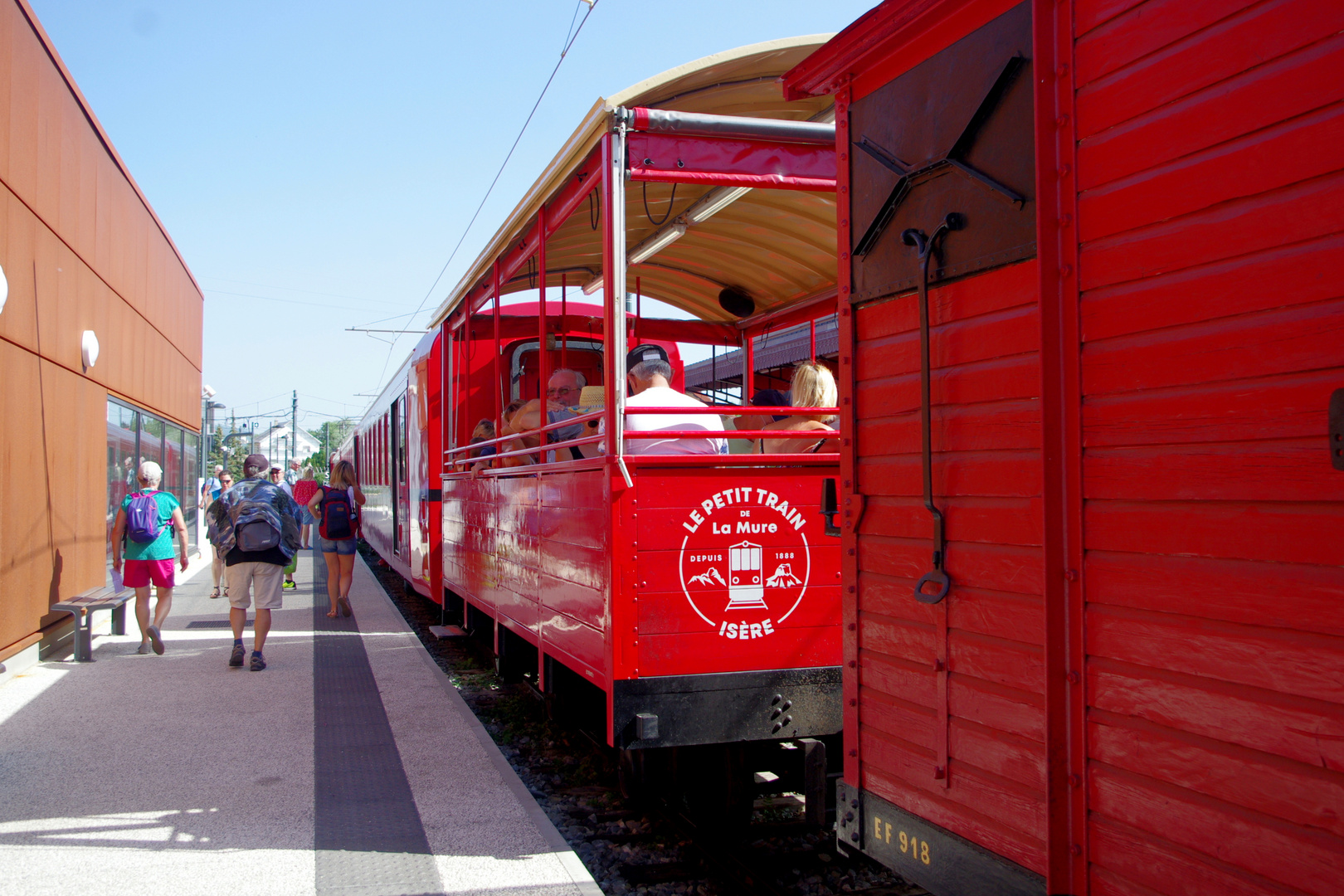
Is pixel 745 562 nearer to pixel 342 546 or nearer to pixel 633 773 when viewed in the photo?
pixel 633 773

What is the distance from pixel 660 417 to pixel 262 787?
265cm

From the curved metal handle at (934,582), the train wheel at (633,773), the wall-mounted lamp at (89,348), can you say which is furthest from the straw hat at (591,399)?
the wall-mounted lamp at (89,348)

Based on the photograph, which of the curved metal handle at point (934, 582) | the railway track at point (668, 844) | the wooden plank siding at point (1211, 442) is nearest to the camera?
the wooden plank siding at point (1211, 442)

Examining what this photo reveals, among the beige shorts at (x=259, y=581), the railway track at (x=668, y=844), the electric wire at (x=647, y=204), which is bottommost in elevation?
the railway track at (x=668, y=844)

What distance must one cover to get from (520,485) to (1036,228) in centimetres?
380

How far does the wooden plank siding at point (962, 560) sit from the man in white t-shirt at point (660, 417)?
1.36 metres

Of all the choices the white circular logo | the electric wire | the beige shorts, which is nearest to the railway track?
the white circular logo

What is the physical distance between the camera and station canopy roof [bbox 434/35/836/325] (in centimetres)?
409

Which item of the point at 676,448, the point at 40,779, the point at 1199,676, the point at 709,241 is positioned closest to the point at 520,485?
A: the point at 676,448

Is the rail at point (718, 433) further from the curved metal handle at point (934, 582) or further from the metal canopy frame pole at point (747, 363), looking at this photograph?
the metal canopy frame pole at point (747, 363)

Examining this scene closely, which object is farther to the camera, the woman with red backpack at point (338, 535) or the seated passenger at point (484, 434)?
the woman with red backpack at point (338, 535)

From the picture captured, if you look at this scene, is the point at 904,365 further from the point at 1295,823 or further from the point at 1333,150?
the point at 1295,823

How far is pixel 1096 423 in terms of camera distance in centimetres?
205

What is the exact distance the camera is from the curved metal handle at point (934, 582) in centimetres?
248
